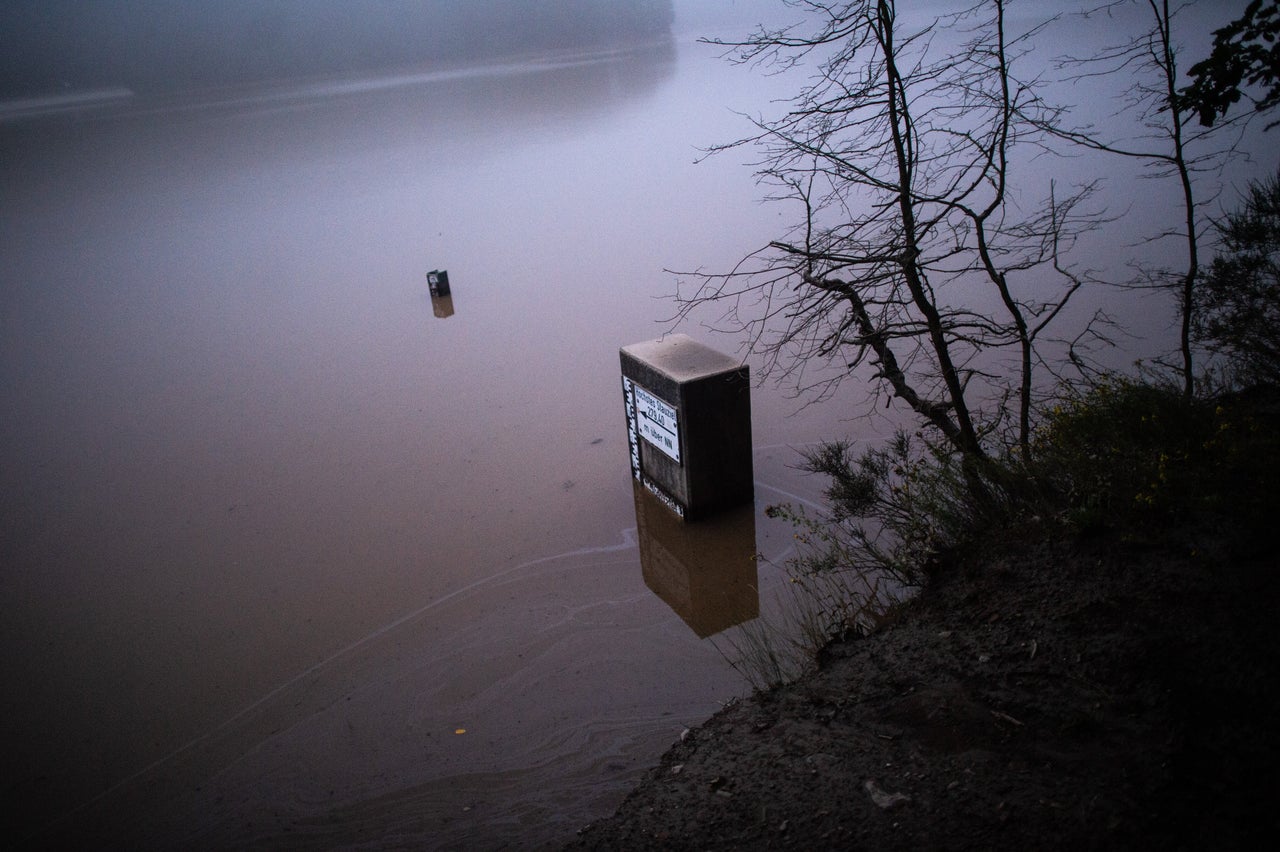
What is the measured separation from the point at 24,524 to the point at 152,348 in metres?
5.29

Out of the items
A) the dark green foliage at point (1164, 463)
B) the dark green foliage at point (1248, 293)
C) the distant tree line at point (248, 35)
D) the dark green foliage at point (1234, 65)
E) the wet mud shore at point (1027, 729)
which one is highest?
the distant tree line at point (248, 35)

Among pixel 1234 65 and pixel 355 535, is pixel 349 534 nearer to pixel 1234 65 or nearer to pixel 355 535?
pixel 355 535

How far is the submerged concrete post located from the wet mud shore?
2.52m

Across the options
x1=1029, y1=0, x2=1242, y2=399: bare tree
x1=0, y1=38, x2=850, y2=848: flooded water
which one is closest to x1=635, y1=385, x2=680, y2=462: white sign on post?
x1=0, y1=38, x2=850, y2=848: flooded water

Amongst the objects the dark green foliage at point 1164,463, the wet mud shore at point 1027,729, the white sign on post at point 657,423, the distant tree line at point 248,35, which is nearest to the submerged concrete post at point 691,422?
the white sign on post at point 657,423

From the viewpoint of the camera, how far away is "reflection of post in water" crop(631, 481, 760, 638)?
20.1 feet

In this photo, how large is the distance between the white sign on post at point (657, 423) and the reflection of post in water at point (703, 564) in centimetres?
69

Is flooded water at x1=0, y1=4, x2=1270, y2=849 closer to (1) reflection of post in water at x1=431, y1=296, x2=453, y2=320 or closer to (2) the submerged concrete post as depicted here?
(1) reflection of post in water at x1=431, y1=296, x2=453, y2=320

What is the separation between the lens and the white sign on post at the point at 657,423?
6672mm

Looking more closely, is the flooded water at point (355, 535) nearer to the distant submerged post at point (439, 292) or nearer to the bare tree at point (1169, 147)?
the distant submerged post at point (439, 292)

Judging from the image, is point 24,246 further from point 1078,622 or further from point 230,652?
point 1078,622

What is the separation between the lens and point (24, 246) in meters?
19.2

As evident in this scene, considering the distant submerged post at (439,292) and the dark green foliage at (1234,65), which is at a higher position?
the dark green foliage at (1234,65)

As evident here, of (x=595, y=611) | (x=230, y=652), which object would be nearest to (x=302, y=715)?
(x=230, y=652)
